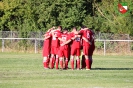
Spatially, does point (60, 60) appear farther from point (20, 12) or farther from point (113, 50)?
point (20, 12)

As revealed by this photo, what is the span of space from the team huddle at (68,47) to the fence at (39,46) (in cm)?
2330

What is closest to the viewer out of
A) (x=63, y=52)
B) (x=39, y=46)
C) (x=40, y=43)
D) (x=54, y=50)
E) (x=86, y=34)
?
(x=86, y=34)

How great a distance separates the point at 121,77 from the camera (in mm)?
24828

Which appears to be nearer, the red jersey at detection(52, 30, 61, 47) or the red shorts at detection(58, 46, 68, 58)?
the red shorts at detection(58, 46, 68, 58)

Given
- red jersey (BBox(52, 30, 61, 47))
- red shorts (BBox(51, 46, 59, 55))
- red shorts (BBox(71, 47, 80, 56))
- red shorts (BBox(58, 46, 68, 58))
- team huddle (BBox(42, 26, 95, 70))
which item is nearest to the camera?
team huddle (BBox(42, 26, 95, 70))

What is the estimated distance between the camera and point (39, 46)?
5572cm

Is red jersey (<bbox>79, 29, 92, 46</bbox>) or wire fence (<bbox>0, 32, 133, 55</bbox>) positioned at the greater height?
A: red jersey (<bbox>79, 29, 92, 46</bbox>)

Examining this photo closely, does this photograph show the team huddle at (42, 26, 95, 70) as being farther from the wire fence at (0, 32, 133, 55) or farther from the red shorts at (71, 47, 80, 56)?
the wire fence at (0, 32, 133, 55)

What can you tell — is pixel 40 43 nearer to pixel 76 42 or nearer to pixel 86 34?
pixel 76 42

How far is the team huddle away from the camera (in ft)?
96.2

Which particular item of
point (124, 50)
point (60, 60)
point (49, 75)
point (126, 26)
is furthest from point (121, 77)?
point (126, 26)

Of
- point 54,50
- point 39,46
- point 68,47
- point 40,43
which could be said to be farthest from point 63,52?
point 40,43

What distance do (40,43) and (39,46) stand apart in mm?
489

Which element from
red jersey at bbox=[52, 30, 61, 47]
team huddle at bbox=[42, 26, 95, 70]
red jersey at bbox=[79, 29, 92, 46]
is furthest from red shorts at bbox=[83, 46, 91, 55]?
red jersey at bbox=[52, 30, 61, 47]
